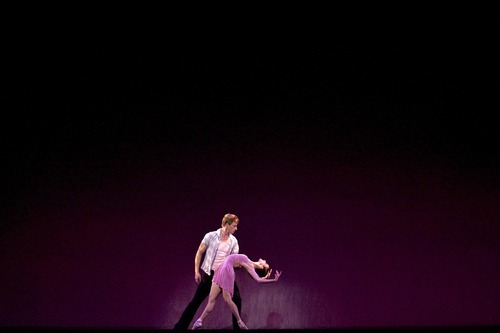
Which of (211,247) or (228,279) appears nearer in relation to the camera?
(228,279)

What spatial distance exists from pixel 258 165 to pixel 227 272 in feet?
4.88

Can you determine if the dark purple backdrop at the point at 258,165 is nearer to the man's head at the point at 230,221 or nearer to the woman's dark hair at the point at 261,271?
the woman's dark hair at the point at 261,271

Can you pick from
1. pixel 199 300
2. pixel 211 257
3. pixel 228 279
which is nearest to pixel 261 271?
pixel 228 279

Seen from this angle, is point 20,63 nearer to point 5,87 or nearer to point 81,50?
point 5,87

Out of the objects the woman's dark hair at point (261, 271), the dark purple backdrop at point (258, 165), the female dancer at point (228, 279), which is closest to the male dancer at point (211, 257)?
the female dancer at point (228, 279)

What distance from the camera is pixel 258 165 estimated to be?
5.83m

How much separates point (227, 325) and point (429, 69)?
136 inches

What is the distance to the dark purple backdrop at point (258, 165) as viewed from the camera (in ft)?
17.6

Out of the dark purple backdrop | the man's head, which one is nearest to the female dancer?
the man's head

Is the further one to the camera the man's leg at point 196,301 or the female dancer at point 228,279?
the man's leg at point 196,301

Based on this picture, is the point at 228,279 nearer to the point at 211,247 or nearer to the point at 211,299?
the point at 211,299

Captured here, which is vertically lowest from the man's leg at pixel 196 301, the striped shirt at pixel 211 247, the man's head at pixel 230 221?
the man's leg at pixel 196 301

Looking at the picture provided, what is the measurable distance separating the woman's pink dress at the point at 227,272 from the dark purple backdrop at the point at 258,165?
0.73 m

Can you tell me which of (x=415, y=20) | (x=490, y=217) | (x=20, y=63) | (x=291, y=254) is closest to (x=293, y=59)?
(x=415, y=20)
